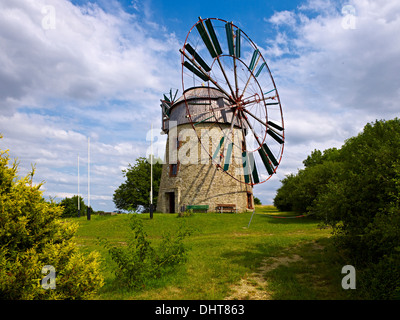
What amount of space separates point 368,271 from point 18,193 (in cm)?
944

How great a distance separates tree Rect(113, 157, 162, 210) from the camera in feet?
140

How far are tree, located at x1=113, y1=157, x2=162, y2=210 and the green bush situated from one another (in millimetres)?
33111

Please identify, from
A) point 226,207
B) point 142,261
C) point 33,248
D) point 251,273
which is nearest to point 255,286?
point 251,273

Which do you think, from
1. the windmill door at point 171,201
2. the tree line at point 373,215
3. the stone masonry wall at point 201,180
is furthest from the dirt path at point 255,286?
the windmill door at point 171,201

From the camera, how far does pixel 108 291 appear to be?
27.3 feet

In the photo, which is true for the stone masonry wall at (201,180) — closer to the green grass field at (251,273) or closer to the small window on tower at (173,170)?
the small window on tower at (173,170)

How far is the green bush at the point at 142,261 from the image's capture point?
8461 millimetres

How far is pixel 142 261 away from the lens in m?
8.81

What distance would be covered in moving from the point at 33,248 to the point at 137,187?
127ft

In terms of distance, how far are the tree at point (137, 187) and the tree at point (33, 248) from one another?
36.0 metres

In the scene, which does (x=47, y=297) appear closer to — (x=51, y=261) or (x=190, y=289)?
(x=51, y=261)

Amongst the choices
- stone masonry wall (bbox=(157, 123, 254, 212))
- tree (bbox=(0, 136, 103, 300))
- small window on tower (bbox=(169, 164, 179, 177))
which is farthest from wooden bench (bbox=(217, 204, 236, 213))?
tree (bbox=(0, 136, 103, 300))

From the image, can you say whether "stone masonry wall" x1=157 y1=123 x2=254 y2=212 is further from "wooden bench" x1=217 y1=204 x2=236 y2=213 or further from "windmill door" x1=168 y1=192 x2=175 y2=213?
"windmill door" x1=168 y1=192 x2=175 y2=213
